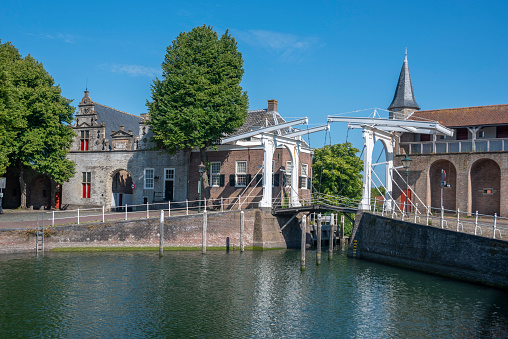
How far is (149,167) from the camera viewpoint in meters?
38.8

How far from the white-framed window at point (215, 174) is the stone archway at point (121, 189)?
926cm

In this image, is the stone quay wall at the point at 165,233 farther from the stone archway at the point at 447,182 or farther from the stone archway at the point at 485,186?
the stone archway at the point at 485,186

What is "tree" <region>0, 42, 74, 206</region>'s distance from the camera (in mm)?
35750

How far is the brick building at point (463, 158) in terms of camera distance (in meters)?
31.9

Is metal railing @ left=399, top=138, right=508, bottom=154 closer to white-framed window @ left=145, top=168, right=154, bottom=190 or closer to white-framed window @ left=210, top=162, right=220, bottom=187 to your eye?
white-framed window @ left=210, top=162, right=220, bottom=187

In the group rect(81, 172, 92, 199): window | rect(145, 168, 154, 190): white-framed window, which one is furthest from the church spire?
rect(81, 172, 92, 199): window

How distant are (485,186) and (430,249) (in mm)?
12162

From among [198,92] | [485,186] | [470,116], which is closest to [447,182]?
[485,186]

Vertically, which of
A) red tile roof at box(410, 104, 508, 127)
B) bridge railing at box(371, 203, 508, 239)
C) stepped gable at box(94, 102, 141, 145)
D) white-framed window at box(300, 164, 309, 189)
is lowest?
bridge railing at box(371, 203, 508, 239)

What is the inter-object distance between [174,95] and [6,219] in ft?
44.3

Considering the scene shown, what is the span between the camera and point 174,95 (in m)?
33.3

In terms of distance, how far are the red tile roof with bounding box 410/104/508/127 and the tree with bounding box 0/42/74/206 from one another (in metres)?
27.0

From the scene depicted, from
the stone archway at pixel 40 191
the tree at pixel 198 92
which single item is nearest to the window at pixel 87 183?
the stone archway at pixel 40 191

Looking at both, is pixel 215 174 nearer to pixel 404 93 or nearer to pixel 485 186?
pixel 404 93
